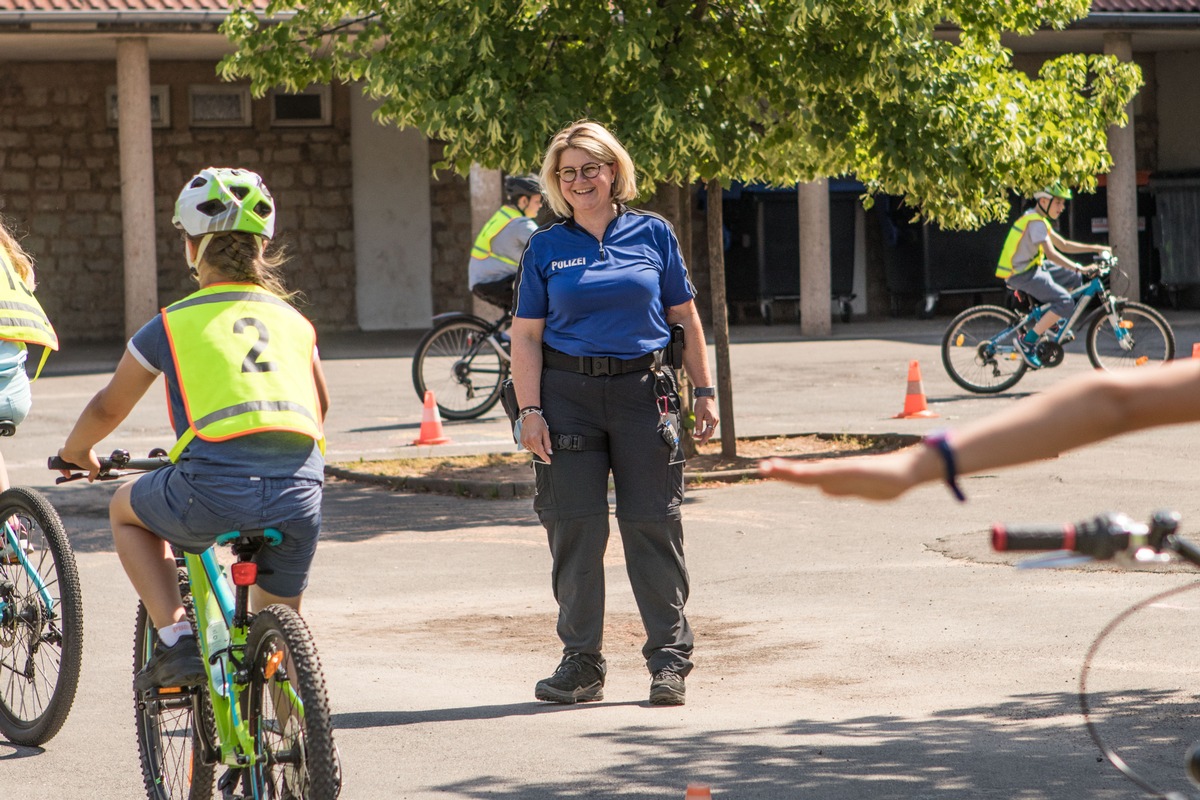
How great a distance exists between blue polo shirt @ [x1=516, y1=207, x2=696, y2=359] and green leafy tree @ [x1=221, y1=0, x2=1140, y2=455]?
14.0 feet

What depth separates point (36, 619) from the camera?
19.1 feet

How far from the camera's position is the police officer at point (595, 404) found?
20.5 ft

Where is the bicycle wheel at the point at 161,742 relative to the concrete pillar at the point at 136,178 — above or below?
below

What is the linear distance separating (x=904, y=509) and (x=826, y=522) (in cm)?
56

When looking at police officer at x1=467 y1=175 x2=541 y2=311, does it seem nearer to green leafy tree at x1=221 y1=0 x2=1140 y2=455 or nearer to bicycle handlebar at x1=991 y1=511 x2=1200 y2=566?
green leafy tree at x1=221 y1=0 x2=1140 y2=455

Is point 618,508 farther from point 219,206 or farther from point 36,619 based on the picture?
point 219,206

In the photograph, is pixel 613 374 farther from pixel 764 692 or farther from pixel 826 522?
pixel 826 522

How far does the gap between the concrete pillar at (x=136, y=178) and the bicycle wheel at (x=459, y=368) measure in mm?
→ 7420

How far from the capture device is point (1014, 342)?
16.0 m

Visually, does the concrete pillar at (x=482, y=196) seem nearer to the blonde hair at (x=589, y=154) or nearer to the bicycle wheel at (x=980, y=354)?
the bicycle wheel at (x=980, y=354)

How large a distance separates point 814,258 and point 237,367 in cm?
1923

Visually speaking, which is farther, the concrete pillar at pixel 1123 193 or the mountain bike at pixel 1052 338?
the concrete pillar at pixel 1123 193

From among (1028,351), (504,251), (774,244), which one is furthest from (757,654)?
(774,244)

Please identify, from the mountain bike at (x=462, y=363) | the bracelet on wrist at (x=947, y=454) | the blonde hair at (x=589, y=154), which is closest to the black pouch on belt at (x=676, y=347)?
the blonde hair at (x=589, y=154)
